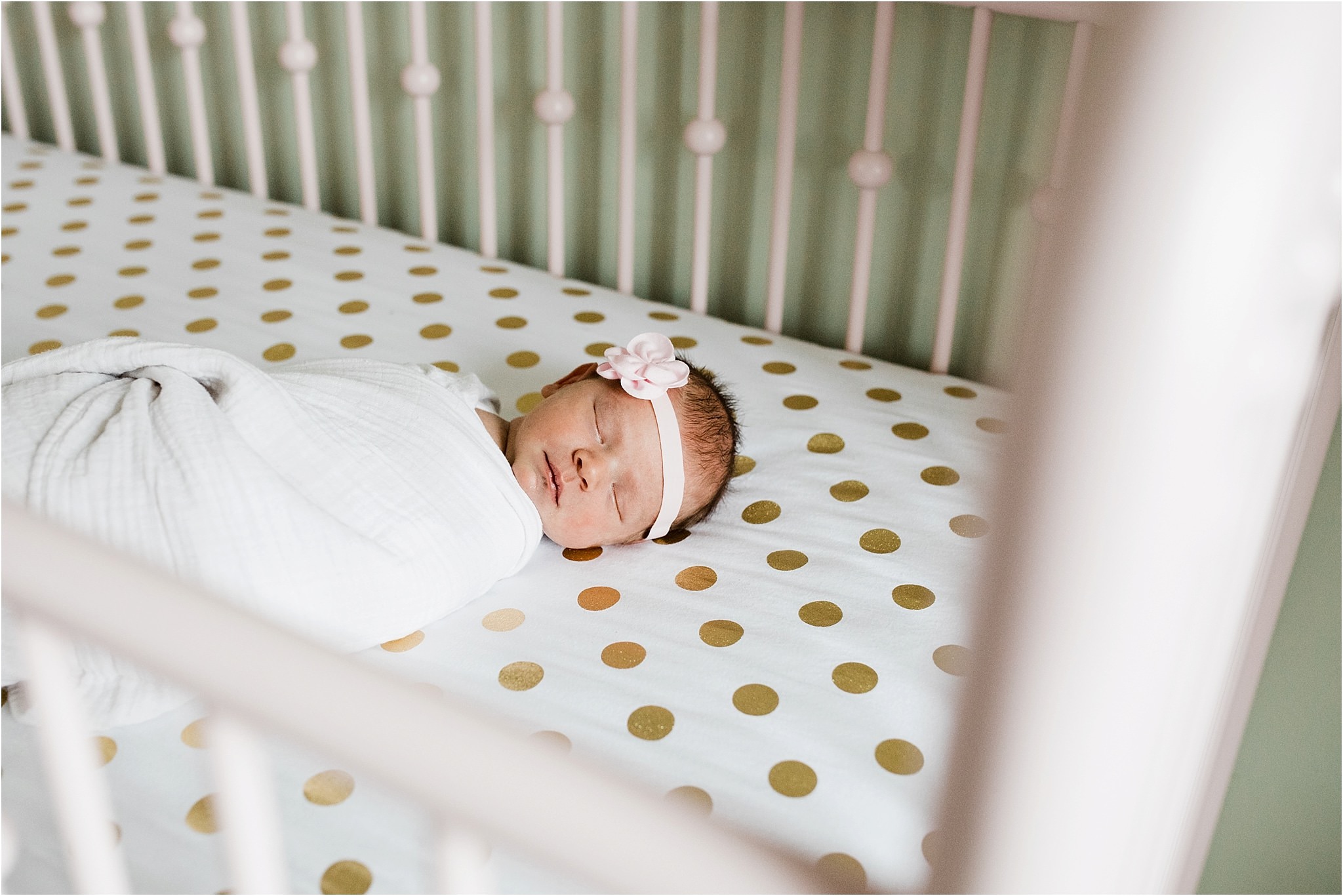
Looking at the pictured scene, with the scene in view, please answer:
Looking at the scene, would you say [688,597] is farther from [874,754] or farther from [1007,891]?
[1007,891]

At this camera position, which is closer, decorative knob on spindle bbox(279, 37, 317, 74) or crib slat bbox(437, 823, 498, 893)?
crib slat bbox(437, 823, 498, 893)

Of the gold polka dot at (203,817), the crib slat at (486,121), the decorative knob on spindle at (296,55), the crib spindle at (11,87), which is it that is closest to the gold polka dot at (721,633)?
the gold polka dot at (203,817)

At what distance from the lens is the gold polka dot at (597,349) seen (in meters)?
1.07

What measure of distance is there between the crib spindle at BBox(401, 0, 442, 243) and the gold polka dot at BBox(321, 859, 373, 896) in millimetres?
901

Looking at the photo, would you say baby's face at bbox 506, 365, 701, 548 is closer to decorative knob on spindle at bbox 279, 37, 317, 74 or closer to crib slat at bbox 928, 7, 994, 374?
crib slat at bbox 928, 7, 994, 374

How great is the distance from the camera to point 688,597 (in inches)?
30.5

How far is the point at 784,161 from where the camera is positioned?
1077 millimetres

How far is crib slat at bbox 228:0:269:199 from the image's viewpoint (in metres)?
1.33

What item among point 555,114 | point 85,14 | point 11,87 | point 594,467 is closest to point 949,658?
point 594,467

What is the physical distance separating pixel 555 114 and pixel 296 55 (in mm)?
365

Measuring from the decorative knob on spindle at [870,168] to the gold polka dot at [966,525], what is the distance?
37 centimetres

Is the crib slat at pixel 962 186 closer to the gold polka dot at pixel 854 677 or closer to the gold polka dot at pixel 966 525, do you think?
the gold polka dot at pixel 966 525

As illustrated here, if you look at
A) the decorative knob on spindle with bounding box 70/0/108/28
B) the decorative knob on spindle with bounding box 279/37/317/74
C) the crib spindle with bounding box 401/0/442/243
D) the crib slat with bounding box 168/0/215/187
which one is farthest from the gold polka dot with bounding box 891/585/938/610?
the decorative knob on spindle with bounding box 70/0/108/28

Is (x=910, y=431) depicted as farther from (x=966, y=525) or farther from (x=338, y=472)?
(x=338, y=472)
